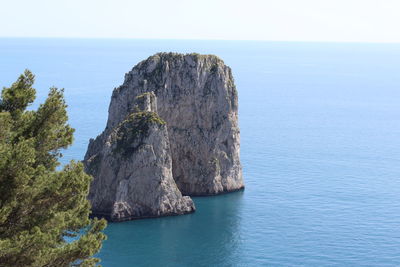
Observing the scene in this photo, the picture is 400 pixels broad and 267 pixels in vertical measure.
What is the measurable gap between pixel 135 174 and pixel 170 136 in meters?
15.5

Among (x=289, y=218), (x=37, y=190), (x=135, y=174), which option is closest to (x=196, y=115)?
(x=135, y=174)

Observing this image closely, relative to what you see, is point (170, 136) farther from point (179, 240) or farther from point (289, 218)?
point (179, 240)

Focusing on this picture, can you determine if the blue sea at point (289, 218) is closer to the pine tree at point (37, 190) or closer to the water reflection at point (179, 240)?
the water reflection at point (179, 240)

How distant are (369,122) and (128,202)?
117073 mm

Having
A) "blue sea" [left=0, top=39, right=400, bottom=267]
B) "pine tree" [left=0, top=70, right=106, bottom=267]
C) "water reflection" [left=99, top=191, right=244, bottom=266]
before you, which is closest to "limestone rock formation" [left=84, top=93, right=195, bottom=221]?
"water reflection" [left=99, top=191, right=244, bottom=266]

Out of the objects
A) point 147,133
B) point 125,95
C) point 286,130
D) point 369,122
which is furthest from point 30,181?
point 369,122

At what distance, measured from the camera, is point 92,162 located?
3558 inches

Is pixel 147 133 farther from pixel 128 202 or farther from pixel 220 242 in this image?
pixel 220 242

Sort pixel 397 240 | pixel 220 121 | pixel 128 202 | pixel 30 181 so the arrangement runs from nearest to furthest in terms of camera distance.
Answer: pixel 30 181 → pixel 397 240 → pixel 128 202 → pixel 220 121

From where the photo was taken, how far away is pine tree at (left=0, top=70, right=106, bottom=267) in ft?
83.0

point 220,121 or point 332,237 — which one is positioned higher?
point 220,121

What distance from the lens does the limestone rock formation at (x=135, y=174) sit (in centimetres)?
8794

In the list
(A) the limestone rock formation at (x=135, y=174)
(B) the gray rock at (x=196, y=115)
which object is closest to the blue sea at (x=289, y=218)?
(A) the limestone rock formation at (x=135, y=174)

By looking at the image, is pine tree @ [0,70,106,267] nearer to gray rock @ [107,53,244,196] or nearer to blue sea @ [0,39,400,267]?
blue sea @ [0,39,400,267]
